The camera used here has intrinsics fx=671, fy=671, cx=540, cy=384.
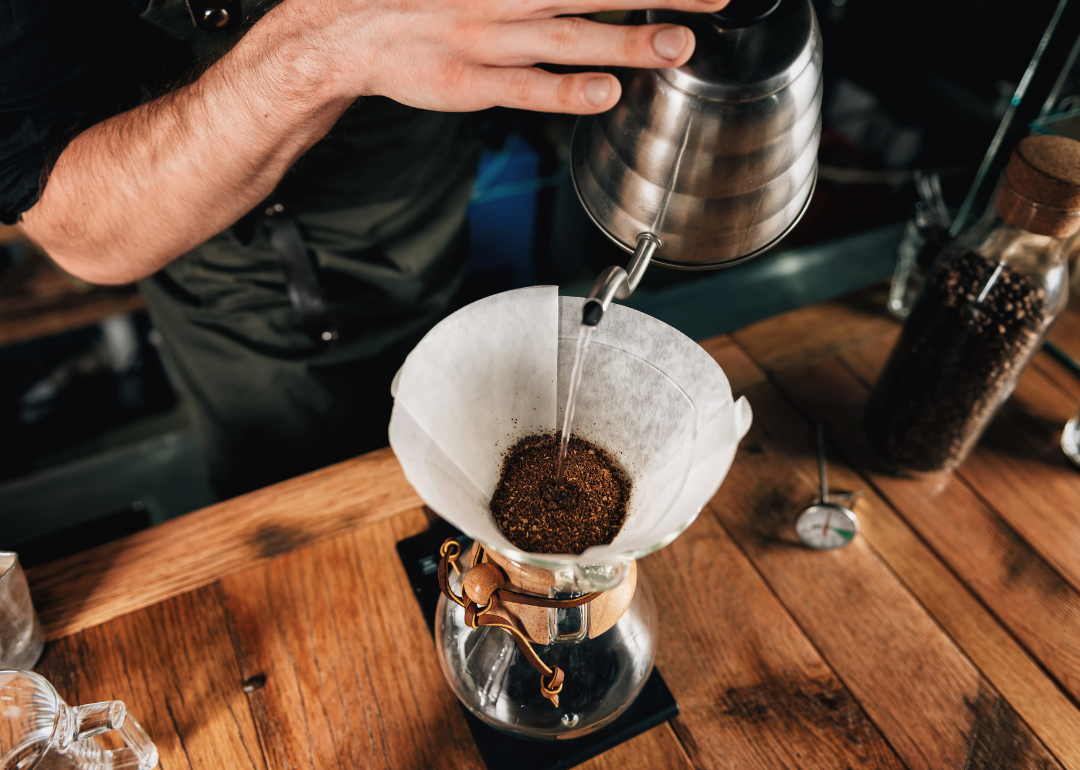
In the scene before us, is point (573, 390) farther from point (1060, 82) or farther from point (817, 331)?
point (1060, 82)

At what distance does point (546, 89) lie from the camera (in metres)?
0.52

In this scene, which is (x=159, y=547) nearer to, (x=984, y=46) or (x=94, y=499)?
(x=94, y=499)

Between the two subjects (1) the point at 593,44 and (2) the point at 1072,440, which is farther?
(2) the point at 1072,440

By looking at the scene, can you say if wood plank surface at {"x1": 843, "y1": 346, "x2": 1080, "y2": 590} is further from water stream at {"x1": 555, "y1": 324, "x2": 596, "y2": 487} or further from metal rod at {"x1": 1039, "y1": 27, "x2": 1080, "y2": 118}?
water stream at {"x1": 555, "y1": 324, "x2": 596, "y2": 487}

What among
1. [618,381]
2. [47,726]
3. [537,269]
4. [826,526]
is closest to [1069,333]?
[826,526]

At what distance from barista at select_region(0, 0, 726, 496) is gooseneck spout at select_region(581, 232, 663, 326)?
0.37 feet

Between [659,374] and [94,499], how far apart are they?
1.65 metres

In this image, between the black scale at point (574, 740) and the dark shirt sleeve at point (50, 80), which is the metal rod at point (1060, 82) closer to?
the black scale at point (574, 740)

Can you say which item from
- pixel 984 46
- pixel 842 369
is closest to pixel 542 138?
pixel 842 369

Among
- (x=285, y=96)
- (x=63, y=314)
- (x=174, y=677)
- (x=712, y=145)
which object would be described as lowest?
(x=63, y=314)

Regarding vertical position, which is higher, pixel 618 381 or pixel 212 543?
pixel 618 381

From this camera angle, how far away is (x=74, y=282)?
5.72ft

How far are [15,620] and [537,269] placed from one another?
63.5 inches

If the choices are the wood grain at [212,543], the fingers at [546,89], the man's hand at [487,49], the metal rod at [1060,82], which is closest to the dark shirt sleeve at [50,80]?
the man's hand at [487,49]
